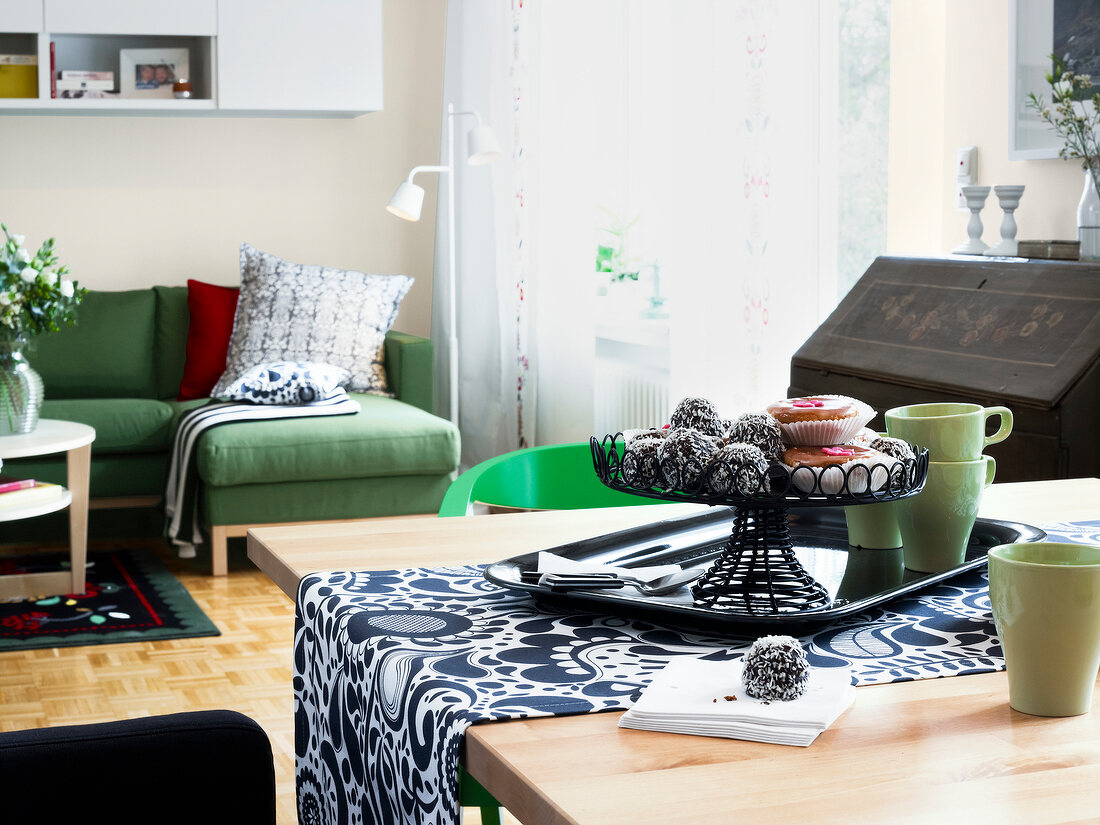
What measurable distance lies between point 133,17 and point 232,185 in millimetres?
829

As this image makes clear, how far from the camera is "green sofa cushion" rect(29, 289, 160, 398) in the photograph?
480 centimetres

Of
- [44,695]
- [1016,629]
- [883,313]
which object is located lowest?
[44,695]

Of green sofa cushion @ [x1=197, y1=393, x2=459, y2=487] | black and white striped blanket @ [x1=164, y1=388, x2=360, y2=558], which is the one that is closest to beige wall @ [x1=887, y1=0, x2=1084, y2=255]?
green sofa cushion @ [x1=197, y1=393, x2=459, y2=487]

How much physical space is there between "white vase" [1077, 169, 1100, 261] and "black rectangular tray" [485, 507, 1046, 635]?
5.34ft

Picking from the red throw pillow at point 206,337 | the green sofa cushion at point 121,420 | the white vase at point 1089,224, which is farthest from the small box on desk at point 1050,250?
the red throw pillow at point 206,337

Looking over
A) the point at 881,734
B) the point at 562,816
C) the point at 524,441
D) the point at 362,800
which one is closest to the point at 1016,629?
the point at 881,734

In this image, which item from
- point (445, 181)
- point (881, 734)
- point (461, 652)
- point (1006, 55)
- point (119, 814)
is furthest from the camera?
point (445, 181)

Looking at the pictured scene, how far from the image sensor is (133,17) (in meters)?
4.84

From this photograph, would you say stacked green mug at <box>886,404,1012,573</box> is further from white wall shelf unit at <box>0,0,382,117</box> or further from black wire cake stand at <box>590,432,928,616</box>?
white wall shelf unit at <box>0,0,382,117</box>

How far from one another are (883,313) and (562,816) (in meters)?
2.45

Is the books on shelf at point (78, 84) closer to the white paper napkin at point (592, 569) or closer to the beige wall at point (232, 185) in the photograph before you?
the beige wall at point (232, 185)

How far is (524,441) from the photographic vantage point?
5129 mm

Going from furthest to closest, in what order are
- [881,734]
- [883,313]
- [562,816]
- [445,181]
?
[445,181] → [883,313] → [881,734] → [562,816]

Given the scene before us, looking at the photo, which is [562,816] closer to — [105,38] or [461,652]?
[461,652]
